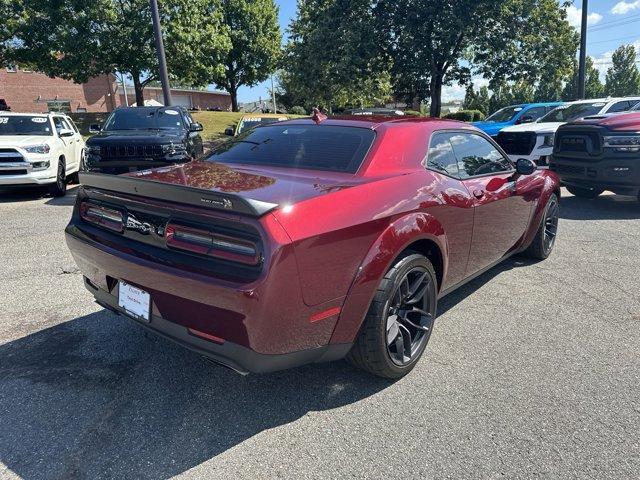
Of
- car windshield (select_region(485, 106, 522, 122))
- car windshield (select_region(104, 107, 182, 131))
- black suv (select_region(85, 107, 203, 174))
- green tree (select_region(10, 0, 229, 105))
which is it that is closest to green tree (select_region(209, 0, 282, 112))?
green tree (select_region(10, 0, 229, 105))

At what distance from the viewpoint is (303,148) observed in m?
3.40

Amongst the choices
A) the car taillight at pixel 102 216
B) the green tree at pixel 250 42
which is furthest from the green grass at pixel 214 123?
the car taillight at pixel 102 216

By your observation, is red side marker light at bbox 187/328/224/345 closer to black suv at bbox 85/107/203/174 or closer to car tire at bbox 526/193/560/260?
car tire at bbox 526/193/560/260

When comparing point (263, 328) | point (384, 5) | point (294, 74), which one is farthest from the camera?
point (294, 74)

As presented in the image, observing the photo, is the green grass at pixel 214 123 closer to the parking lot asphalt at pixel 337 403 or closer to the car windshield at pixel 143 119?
the car windshield at pixel 143 119

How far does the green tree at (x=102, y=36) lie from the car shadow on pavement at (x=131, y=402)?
68.8 ft

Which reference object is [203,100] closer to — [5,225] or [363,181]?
[5,225]

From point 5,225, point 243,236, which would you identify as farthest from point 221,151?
point 5,225

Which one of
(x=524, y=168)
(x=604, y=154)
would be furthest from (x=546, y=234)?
(x=604, y=154)

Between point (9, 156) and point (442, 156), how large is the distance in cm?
801

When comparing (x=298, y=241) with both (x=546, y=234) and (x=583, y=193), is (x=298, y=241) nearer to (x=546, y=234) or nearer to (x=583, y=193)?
(x=546, y=234)

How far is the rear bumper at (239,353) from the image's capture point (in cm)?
227

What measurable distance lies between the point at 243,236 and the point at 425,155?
1648mm

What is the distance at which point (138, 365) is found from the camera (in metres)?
3.11
